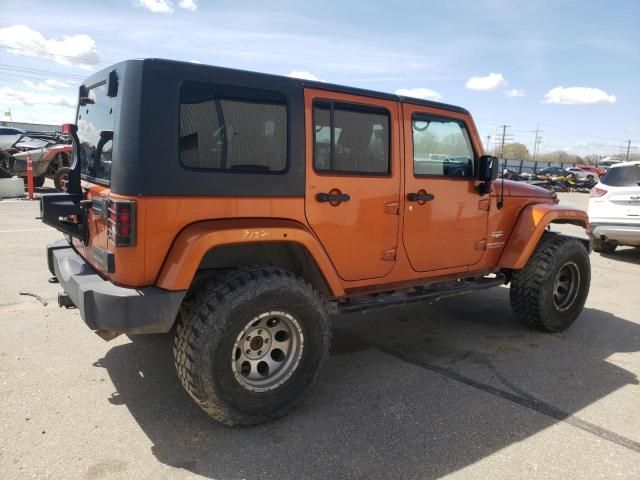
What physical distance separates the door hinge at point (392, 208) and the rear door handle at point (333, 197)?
14.7 inches

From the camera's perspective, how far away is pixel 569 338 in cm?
470

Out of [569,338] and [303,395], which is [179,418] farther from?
[569,338]

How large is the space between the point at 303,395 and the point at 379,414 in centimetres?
51

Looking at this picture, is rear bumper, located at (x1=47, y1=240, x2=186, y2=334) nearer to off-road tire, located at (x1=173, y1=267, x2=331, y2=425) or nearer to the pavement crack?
off-road tire, located at (x1=173, y1=267, x2=331, y2=425)

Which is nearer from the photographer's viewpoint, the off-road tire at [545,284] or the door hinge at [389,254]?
the door hinge at [389,254]

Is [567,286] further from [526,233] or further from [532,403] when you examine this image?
[532,403]

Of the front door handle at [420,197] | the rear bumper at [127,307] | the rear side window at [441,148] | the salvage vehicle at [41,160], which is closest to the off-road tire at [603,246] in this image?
the rear side window at [441,148]

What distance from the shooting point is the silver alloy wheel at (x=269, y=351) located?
9.55ft

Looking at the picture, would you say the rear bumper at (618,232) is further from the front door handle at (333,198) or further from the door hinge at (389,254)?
the front door handle at (333,198)

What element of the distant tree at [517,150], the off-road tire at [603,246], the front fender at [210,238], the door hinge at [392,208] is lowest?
the off-road tire at [603,246]

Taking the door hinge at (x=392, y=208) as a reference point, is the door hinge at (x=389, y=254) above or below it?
below

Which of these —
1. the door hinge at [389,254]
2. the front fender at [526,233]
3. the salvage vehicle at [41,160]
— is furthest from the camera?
the salvage vehicle at [41,160]

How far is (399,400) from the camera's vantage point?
3.29m

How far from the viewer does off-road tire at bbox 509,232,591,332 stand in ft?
15.0
